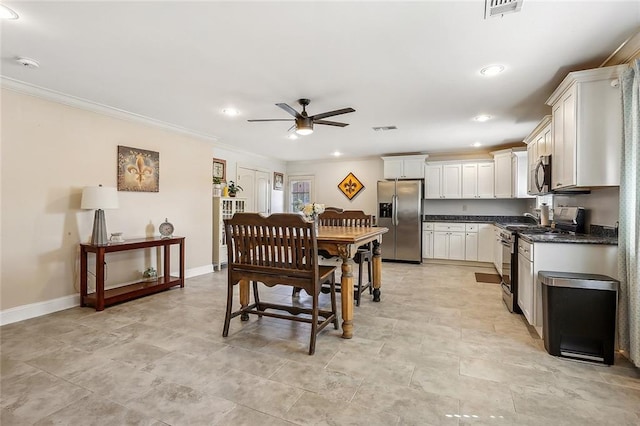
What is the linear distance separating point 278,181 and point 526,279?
605 centimetres

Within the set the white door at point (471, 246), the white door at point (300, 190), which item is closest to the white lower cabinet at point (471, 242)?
the white door at point (471, 246)

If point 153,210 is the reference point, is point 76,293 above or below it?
below

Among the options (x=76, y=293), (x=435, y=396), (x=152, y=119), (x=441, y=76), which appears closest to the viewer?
(x=435, y=396)

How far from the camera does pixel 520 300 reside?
10.5 ft

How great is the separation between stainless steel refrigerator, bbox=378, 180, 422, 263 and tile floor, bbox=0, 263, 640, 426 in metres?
3.07

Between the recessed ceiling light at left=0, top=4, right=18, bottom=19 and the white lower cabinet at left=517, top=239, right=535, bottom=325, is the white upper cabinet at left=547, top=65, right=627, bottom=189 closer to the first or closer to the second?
the white lower cabinet at left=517, top=239, right=535, bottom=325

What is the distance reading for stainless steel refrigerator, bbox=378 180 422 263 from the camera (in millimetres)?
6336

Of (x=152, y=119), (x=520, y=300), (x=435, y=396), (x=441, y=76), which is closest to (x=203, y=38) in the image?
(x=441, y=76)

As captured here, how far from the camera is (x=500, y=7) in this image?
6.11 ft

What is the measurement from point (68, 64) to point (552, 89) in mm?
4532

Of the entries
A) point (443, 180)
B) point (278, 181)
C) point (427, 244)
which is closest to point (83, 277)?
point (278, 181)

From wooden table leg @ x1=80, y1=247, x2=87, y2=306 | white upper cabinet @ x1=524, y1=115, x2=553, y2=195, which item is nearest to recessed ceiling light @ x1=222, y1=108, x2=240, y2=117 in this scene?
wooden table leg @ x1=80, y1=247, x2=87, y2=306

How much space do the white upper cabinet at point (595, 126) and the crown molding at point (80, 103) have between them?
474 cm

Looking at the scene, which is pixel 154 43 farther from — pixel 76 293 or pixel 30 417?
pixel 76 293
